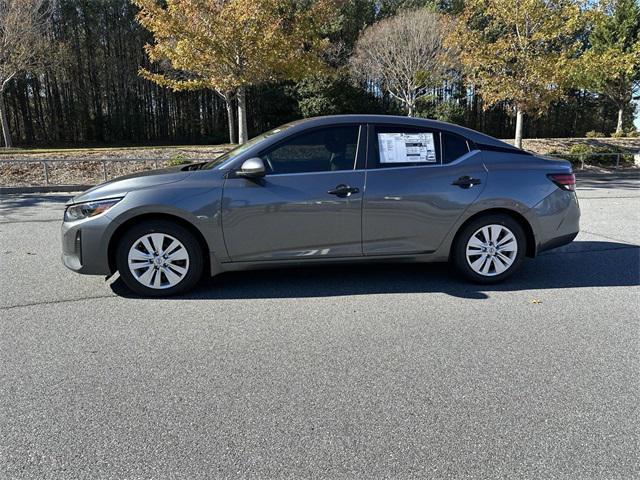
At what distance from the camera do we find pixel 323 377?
309 centimetres

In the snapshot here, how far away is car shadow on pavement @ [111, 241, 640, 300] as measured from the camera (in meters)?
4.67

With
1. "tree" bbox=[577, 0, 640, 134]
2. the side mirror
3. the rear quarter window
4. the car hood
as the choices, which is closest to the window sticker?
the rear quarter window

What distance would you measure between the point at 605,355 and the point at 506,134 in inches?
1485

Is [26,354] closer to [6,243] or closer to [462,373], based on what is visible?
[462,373]

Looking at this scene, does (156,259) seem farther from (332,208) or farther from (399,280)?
(399,280)

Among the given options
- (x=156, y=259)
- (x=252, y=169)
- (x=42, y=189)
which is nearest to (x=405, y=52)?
(x=42, y=189)

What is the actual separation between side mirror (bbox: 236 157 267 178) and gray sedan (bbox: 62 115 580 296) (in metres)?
0.01

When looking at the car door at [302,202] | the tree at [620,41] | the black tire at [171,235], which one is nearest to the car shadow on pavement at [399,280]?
the black tire at [171,235]

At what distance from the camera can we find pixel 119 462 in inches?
90.6

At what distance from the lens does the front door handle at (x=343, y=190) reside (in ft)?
14.6

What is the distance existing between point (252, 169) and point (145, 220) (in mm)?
1102

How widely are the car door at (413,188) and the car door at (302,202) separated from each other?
0.15 metres

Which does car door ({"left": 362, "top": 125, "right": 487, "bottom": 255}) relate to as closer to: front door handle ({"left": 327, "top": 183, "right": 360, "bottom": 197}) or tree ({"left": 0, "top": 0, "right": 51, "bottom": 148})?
front door handle ({"left": 327, "top": 183, "right": 360, "bottom": 197})

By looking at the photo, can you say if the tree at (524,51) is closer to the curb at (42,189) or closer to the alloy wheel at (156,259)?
the curb at (42,189)
